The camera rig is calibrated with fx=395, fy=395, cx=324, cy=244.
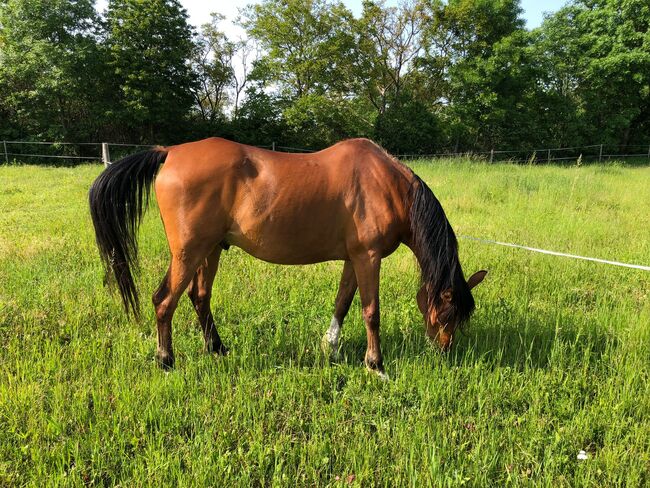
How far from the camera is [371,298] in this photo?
9.04ft

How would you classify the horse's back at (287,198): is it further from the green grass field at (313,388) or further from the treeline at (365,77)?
the treeline at (365,77)

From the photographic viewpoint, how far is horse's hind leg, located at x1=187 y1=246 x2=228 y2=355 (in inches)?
118

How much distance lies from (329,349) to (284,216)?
108cm

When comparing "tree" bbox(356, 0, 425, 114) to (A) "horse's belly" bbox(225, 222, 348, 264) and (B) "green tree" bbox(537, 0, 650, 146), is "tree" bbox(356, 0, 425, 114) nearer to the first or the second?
(B) "green tree" bbox(537, 0, 650, 146)

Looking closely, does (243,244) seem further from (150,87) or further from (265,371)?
(150,87)

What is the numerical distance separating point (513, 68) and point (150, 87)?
21.8 metres

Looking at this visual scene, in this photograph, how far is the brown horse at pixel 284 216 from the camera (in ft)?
8.60

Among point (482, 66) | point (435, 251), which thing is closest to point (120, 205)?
point (435, 251)

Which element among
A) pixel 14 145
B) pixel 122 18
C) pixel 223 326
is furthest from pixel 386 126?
pixel 223 326

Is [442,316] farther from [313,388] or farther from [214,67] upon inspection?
[214,67]

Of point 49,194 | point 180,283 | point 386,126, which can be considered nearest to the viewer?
point 180,283

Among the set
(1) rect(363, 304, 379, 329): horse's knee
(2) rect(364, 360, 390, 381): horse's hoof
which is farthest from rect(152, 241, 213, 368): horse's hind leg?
(2) rect(364, 360, 390, 381): horse's hoof

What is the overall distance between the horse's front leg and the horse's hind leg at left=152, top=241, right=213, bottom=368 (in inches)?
42.1

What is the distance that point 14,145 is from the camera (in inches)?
776
